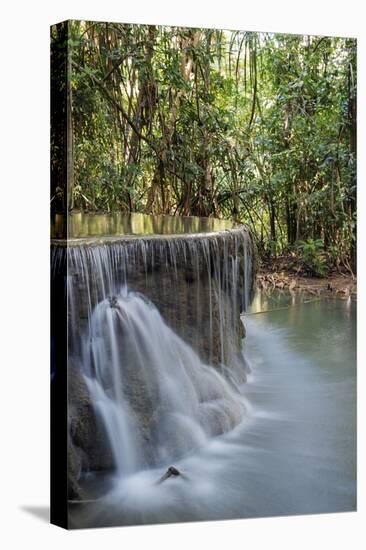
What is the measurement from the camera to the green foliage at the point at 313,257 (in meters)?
6.46

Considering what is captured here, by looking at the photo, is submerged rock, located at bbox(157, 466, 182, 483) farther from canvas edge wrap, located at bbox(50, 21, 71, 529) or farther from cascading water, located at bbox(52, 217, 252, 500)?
canvas edge wrap, located at bbox(50, 21, 71, 529)

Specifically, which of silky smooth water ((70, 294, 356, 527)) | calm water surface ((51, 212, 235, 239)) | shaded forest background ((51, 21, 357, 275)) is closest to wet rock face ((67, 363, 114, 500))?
silky smooth water ((70, 294, 356, 527))

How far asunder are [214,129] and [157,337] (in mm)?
1251

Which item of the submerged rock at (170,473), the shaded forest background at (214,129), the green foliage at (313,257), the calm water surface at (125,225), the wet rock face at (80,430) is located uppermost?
the shaded forest background at (214,129)

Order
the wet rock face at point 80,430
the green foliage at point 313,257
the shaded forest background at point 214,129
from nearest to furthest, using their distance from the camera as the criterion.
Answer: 1. the wet rock face at point 80,430
2. the shaded forest background at point 214,129
3. the green foliage at point 313,257

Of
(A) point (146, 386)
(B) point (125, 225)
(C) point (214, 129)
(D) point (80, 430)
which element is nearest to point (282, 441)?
(A) point (146, 386)

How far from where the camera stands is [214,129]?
20.3ft

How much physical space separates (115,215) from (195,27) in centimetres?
119

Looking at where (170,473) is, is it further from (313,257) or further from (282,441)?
(313,257)

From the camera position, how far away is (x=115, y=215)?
5891mm

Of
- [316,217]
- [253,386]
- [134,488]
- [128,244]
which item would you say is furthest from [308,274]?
[134,488]

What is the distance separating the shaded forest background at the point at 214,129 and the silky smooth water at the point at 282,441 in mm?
429

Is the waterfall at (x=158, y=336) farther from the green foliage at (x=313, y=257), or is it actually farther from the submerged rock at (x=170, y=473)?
the green foliage at (x=313, y=257)

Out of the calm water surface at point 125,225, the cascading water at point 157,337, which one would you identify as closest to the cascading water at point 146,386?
the cascading water at point 157,337
